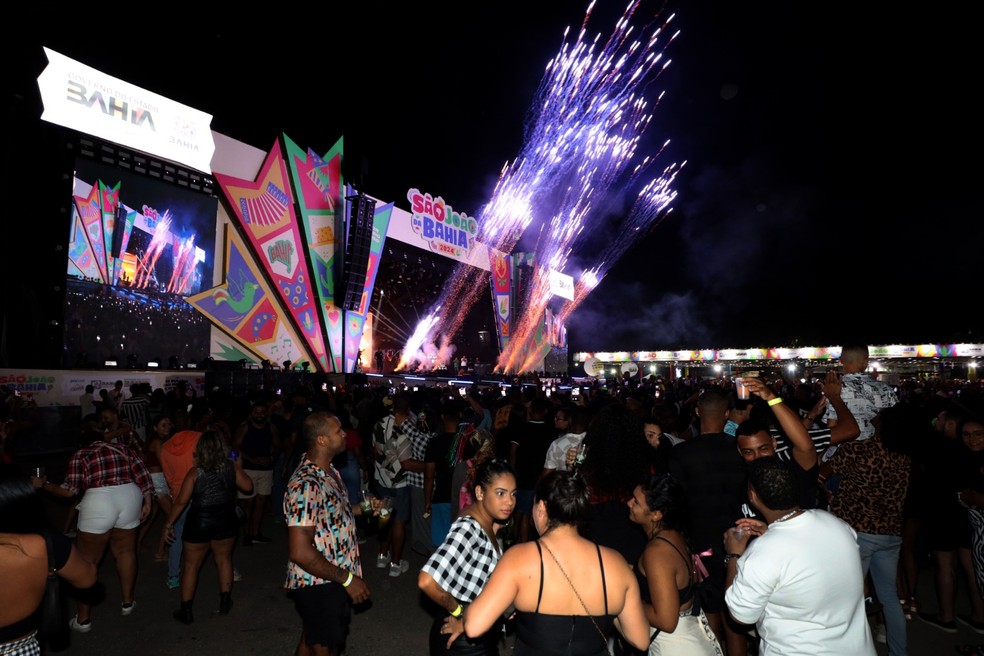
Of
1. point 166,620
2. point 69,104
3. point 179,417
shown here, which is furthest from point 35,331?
point 166,620

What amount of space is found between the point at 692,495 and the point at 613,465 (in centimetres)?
76

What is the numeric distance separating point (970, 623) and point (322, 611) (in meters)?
6.02

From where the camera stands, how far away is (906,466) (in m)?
4.46

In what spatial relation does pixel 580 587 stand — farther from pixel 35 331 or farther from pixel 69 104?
pixel 69 104

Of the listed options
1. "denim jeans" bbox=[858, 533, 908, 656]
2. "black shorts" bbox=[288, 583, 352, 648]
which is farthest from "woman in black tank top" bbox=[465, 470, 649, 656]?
"denim jeans" bbox=[858, 533, 908, 656]

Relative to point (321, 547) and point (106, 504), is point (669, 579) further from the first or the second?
point (106, 504)

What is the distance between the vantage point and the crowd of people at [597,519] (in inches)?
95.6

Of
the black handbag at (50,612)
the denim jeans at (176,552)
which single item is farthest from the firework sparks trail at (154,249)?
the black handbag at (50,612)

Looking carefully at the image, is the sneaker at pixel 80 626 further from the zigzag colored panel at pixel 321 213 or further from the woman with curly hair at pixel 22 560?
the zigzag colored panel at pixel 321 213

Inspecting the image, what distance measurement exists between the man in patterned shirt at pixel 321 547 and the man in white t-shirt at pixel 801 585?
7.37 ft

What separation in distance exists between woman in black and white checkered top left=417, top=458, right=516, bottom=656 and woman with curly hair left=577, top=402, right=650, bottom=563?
3.35ft

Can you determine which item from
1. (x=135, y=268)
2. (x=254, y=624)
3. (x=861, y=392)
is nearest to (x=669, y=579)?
(x=861, y=392)

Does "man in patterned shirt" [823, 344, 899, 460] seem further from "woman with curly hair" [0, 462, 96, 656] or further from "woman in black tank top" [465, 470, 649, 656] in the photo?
"woman with curly hair" [0, 462, 96, 656]

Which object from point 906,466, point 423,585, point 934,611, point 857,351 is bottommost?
point 934,611
